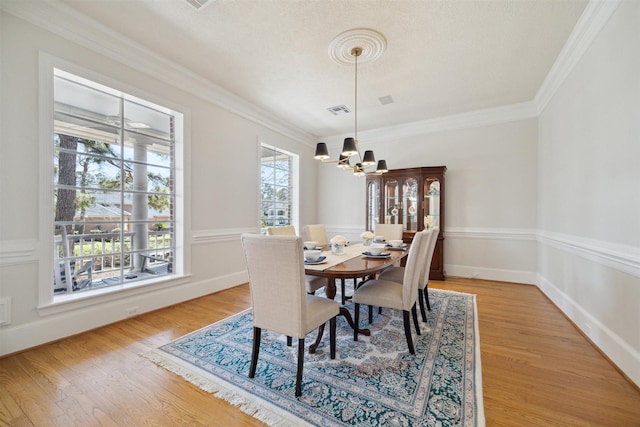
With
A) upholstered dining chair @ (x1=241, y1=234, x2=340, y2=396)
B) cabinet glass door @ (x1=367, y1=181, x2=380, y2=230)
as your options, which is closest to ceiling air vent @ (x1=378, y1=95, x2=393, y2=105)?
cabinet glass door @ (x1=367, y1=181, x2=380, y2=230)

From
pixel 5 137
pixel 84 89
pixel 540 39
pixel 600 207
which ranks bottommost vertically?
pixel 600 207

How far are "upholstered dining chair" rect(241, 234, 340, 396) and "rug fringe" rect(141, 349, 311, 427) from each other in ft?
0.56

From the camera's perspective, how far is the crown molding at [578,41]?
2.08m

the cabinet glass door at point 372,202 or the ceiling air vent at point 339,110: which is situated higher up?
the ceiling air vent at point 339,110

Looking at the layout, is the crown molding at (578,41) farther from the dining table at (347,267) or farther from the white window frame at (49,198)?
the white window frame at (49,198)

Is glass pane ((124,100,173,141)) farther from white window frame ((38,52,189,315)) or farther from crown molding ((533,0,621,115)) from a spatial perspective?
crown molding ((533,0,621,115))

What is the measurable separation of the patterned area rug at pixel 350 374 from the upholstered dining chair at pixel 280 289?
16 cm

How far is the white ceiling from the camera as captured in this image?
2188mm

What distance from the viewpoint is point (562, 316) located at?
2830mm

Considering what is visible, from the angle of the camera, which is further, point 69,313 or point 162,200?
point 162,200

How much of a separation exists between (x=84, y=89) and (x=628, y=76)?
4692 millimetres

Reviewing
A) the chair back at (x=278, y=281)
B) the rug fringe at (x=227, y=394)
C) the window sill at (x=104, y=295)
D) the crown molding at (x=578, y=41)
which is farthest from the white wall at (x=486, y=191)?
the window sill at (x=104, y=295)

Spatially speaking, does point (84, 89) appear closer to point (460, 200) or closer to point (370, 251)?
point (370, 251)

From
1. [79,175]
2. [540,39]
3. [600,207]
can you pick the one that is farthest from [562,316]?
[79,175]
